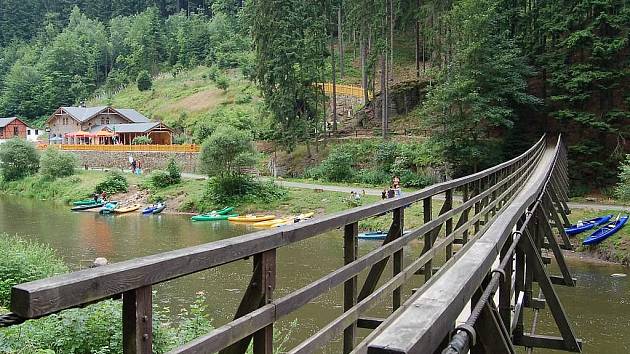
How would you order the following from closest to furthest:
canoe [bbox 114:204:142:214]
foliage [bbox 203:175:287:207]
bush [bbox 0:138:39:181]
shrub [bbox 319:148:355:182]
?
foliage [bbox 203:175:287:207] < canoe [bbox 114:204:142:214] < shrub [bbox 319:148:355:182] < bush [bbox 0:138:39:181]

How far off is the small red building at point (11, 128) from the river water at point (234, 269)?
4202 centimetres

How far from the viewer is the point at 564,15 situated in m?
31.5

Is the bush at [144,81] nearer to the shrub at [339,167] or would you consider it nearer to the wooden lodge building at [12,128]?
the wooden lodge building at [12,128]

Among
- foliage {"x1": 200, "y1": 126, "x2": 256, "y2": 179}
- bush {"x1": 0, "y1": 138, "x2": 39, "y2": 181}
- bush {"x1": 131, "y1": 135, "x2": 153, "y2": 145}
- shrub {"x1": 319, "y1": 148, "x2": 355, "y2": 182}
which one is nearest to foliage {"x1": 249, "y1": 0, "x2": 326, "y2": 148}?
shrub {"x1": 319, "y1": 148, "x2": 355, "y2": 182}

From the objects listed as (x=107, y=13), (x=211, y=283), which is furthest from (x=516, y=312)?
(x=107, y=13)

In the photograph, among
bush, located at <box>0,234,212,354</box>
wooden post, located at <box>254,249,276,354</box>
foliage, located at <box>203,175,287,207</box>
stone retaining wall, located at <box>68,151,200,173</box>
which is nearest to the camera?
wooden post, located at <box>254,249,276,354</box>

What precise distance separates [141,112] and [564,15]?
163 ft

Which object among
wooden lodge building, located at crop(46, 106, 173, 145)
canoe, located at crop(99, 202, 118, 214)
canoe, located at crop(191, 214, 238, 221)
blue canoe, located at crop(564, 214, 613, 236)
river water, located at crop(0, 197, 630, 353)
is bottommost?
river water, located at crop(0, 197, 630, 353)

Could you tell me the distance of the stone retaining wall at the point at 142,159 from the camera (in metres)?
46.1

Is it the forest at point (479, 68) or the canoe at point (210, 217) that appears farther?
the canoe at point (210, 217)

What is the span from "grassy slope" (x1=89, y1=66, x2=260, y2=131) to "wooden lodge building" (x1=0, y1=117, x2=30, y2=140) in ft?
33.3

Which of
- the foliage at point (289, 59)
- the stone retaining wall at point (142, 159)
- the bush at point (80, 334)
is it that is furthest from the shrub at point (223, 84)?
the bush at point (80, 334)

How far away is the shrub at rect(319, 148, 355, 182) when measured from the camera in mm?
35219

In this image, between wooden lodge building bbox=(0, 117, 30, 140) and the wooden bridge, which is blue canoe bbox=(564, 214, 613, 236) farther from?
wooden lodge building bbox=(0, 117, 30, 140)
